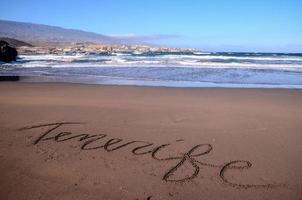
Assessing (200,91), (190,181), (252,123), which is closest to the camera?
(190,181)

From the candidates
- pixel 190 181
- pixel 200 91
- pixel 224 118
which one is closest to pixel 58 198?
pixel 190 181

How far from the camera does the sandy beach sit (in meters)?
3.23

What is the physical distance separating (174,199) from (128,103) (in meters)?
4.52

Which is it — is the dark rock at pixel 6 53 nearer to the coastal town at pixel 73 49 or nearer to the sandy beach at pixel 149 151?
the coastal town at pixel 73 49

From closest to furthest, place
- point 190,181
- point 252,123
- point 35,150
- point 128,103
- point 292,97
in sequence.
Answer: point 190,181 < point 35,150 < point 252,123 < point 128,103 < point 292,97

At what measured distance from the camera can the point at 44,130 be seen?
5.08 m

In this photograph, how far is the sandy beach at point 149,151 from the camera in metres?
3.23

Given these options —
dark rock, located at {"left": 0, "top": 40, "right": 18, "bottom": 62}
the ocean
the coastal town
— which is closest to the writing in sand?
the ocean

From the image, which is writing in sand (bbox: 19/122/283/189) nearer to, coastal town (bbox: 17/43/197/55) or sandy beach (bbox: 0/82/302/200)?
sandy beach (bbox: 0/82/302/200)

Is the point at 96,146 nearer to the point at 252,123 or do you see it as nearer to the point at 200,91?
the point at 252,123

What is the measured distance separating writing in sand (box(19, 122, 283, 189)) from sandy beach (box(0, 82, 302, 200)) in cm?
1

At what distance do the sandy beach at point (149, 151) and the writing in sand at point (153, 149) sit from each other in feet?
0.04

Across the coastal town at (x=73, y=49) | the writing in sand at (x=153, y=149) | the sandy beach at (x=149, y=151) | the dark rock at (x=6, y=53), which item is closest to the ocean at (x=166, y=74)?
the dark rock at (x=6, y=53)

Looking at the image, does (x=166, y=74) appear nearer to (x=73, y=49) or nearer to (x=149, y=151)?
(x=149, y=151)
